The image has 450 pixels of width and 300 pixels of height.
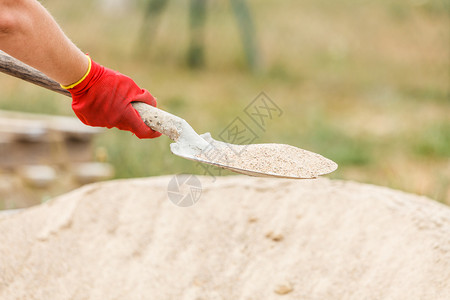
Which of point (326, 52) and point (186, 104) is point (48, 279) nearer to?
point (186, 104)

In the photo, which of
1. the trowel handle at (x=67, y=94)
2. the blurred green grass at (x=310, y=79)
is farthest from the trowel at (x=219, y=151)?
the blurred green grass at (x=310, y=79)

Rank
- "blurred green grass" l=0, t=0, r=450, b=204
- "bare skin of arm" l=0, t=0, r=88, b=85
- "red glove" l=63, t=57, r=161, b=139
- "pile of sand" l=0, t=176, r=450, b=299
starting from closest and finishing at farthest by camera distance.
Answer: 1. "bare skin of arm" l=0, t=0, r=88, b=85
2. "red glove" l=63, t=57, r=161, b=139
3. "pile of sand" l=0, t=176, r=450, b=299
4. "blurred green grass" l=0, t=0, r=450, b=204

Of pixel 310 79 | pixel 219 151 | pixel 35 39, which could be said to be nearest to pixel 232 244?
pixel 219 151

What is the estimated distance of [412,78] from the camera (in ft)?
18.5

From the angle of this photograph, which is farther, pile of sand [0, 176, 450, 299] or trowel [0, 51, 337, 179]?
pile of sand [0, 176, 450, 299]

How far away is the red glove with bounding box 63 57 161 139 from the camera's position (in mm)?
1187

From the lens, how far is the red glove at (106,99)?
1.19m

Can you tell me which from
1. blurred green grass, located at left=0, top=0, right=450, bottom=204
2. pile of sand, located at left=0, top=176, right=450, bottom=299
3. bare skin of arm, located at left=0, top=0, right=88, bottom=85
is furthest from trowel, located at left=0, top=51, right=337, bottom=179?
blurred green grass, located at left=0, top=0, right=450, bottom=204

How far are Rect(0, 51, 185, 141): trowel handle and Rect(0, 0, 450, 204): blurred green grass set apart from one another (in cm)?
130

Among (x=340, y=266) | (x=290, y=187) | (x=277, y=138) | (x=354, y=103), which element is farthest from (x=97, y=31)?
(x=340, y=266)

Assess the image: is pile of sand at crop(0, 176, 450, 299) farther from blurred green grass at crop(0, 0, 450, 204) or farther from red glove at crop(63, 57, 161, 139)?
blurred green grass at crop(0, 0, 450, 204)

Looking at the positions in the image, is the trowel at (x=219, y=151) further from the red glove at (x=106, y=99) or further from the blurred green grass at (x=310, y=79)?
the blurred green grass at (x=310, y=79)

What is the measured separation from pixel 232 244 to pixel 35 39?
0.93 m

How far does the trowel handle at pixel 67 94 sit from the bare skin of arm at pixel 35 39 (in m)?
0.14
